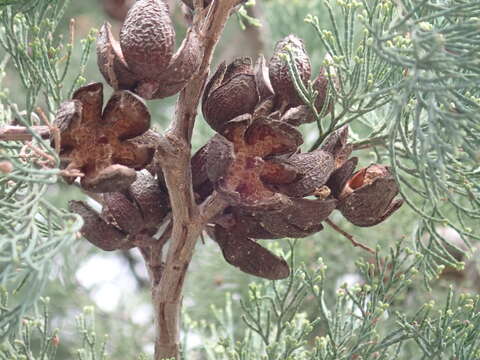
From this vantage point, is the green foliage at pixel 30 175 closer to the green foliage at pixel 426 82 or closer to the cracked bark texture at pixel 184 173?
the cracked bark texture at pixel 184 173

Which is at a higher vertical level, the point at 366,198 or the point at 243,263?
the point at 366,198

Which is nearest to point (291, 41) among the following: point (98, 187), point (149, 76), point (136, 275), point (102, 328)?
point (149, 76)

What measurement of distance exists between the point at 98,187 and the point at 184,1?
14.3 inches

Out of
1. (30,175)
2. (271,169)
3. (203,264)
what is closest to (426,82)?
(271,169)

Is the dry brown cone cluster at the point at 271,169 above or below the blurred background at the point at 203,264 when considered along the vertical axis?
above

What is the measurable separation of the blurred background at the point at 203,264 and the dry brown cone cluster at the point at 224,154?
699mm

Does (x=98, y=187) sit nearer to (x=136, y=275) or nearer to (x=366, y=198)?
(x=366, y=198)

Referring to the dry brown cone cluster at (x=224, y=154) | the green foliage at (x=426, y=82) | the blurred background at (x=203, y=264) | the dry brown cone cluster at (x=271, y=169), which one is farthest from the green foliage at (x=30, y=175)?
the blurred background at (x=203, y=264)

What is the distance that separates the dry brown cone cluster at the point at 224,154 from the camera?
984mm

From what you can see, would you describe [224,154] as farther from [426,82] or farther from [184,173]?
[426,82]

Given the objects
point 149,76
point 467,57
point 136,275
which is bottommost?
point 136,275

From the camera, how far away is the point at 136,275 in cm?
310

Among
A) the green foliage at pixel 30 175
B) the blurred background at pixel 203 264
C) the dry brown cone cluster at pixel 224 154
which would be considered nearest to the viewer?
the green foliage at pixel 30 175

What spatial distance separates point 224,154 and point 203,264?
138 cm
